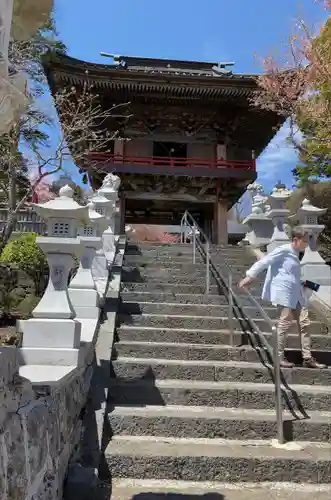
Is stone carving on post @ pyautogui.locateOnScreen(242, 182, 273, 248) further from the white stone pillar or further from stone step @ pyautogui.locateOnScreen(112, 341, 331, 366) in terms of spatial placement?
stone step @ pyautogui.locateOnScreen(112, 341, 331, 366)

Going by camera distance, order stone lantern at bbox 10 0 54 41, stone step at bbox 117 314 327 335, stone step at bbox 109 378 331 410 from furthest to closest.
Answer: stone step at bbox 117 314 327 335, stone step at bbox 109 378 331 410, stone lantern at bbox 10 0 54 41

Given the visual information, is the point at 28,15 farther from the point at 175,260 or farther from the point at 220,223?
the point at 220,223


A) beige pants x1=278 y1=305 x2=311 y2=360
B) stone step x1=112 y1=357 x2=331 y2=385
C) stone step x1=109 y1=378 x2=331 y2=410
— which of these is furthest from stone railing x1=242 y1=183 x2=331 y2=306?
stone step x1=109 y1=378 x2=331 y2=410

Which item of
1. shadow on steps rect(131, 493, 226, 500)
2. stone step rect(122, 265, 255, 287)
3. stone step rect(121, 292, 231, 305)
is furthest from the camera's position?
stone step rect(122, 265, 255, 287)

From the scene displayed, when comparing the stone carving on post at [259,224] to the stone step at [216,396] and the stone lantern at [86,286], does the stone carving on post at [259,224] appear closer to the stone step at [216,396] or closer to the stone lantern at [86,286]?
the stone lantern at [86,286]

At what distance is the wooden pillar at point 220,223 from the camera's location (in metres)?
15.4

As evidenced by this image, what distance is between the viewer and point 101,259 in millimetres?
6504

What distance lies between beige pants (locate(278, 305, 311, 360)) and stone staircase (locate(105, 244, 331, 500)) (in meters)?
0.27

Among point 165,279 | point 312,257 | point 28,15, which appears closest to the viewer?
point 28,15

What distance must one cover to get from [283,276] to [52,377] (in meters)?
2.88

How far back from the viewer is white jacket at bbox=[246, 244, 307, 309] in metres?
4.53

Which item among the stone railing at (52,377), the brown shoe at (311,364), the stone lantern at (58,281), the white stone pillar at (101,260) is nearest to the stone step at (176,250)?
the white stone pillar at (101,260)

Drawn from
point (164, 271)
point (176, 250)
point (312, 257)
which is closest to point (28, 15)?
point (164, 271)

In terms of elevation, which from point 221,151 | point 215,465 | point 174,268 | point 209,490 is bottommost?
point 209,490
